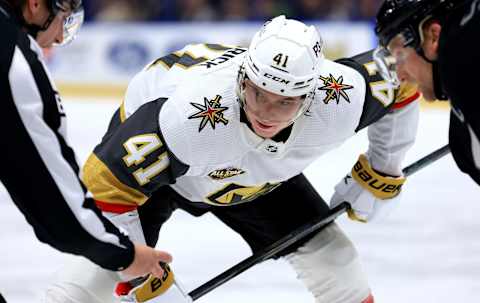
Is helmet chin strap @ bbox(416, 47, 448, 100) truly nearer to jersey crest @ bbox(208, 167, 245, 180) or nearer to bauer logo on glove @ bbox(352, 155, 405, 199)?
jersey crest @ bbox(208, 167, 245, 180)

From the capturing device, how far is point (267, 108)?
2443mm

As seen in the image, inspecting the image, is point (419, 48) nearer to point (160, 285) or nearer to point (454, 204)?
point (160, 285)

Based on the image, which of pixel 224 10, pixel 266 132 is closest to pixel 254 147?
pixel 266 132

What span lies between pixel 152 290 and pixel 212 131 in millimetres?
528

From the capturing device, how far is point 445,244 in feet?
12.4

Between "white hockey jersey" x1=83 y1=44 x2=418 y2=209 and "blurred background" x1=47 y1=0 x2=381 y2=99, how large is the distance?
4.46m

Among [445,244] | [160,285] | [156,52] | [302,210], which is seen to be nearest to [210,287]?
[160,285]

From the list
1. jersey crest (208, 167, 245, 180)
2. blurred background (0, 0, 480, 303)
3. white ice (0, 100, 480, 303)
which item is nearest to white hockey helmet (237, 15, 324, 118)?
jersey crest (208, 167, 245, 180)

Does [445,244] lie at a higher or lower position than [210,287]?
lower

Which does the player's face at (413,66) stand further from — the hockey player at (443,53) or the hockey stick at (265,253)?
the hockey stick at (265,253)

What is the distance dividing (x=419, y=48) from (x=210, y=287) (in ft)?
4.10

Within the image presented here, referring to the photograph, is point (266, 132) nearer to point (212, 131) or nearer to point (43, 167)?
point (212, 131)

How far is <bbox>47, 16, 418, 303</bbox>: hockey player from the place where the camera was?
2.46 m

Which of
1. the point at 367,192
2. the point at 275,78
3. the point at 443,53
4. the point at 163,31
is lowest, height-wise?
the point at 163,31
